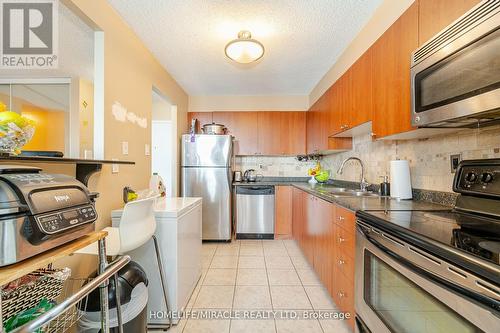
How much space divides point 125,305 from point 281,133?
3305mm

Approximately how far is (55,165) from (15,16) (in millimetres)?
1385

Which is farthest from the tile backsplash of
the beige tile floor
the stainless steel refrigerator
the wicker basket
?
the wicker basket

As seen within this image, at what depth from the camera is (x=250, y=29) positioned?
2.12 metres

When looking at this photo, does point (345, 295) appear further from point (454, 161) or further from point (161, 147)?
point (161, 147)

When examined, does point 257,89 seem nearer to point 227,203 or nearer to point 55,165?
point 227,203

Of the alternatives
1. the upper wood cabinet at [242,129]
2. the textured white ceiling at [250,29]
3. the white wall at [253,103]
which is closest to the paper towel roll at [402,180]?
the textured white ceiling at [250,29]

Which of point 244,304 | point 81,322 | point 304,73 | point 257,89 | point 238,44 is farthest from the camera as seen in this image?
point 257,89

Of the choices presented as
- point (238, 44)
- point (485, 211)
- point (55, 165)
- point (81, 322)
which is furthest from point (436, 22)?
point (81, 322)

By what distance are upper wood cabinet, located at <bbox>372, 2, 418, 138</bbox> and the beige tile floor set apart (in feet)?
4.90

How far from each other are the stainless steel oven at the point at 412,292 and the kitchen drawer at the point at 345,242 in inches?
3.4

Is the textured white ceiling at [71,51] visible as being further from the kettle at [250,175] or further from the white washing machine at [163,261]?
the kettle at [250,175]

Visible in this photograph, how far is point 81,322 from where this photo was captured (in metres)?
1.16

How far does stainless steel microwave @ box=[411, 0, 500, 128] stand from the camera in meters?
0.85

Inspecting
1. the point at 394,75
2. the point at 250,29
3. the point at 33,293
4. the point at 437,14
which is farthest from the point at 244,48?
the point at 33,293
